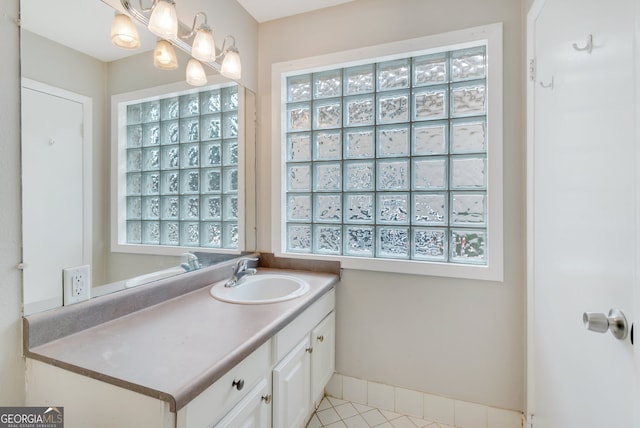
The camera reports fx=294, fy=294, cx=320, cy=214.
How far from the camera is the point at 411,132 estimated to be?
1.74 m

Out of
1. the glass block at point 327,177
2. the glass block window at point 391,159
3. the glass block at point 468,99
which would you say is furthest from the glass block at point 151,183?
the glass block at point 468,99

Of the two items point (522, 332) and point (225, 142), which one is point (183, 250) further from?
point (522, 332)

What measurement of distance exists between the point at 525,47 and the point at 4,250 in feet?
7.24

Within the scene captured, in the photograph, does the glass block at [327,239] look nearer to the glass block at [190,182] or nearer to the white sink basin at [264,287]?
the white sink basin at [264,287]

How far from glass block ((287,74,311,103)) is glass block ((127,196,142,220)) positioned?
3.83ft

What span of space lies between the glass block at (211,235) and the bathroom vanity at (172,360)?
0.28 metres

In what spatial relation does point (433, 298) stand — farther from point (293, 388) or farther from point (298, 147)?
point (298, 147)

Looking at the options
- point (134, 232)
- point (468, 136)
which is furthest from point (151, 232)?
point (468, 136)

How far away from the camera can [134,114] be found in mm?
1292

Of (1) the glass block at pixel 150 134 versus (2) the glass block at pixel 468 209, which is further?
(2) the glass block at pixel 468 209

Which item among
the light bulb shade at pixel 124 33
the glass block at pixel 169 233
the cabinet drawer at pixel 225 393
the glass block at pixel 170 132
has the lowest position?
the cabinet drawer at pixel 225 393

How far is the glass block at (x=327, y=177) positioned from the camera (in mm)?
1906

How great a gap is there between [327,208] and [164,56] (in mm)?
1190

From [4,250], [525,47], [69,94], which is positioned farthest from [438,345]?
[69,94]
